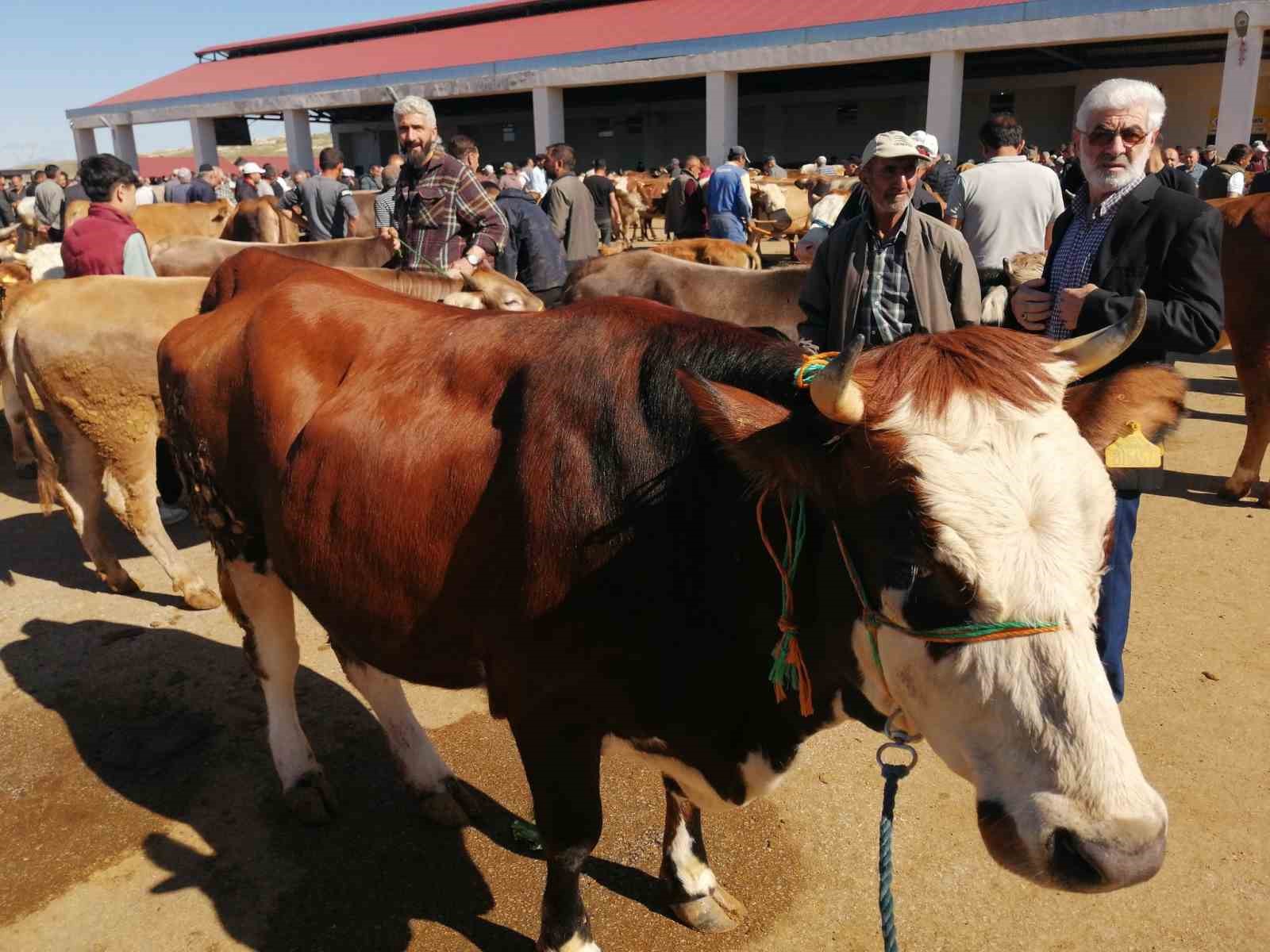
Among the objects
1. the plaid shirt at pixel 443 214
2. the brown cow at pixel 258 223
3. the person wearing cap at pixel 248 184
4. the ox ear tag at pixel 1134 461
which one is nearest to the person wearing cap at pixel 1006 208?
the plaid shirt at pixel 443 214

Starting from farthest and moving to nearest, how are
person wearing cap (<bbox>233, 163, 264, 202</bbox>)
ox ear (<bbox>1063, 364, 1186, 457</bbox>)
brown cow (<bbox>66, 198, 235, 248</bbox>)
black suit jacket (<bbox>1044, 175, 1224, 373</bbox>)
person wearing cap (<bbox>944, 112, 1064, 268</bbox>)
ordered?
person wearing cap (<bbox>233, 163, 264, 202</bbox>), brown cow (<bbox>66, 198, 235, 248</bbox>), person wearing cap (<bbox>944, 112, 1064, 268</bbox>), black suit jacket (<bbox>1044, 175, 1224, 373</bbox>), ox ear (<bbox>1063, 364, 1186, 457</bbox>)

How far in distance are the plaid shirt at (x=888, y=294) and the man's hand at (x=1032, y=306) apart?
39 centimetres

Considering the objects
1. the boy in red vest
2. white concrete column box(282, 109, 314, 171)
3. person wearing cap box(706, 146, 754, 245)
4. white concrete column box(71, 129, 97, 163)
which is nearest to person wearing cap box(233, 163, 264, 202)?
person wearing cap box(706, 146, 754, 245)

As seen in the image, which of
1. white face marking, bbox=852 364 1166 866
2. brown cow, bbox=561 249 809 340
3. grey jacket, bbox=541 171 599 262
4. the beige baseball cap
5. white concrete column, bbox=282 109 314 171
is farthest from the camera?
white concrete column, bbox=282 109 314 171

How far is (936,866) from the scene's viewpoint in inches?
111

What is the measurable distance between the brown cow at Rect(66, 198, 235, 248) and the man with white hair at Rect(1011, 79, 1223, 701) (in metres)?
11.6

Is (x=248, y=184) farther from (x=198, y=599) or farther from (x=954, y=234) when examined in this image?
(x=954, y=234)

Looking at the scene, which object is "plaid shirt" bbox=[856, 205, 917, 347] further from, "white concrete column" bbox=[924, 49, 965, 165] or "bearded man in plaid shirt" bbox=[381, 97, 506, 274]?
"white concrete column" bbox=[924, 49, 965, 165]

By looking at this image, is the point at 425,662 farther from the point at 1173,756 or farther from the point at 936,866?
the point at 1173,756

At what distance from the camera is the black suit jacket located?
254 centimetres

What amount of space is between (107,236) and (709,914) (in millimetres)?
5283

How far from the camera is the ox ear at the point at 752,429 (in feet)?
5.34

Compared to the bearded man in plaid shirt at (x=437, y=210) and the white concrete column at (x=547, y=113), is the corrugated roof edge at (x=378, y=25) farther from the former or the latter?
the bearded man in plaid shirt at (x=437, y=210)

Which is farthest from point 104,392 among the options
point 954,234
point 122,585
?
point 954,234
